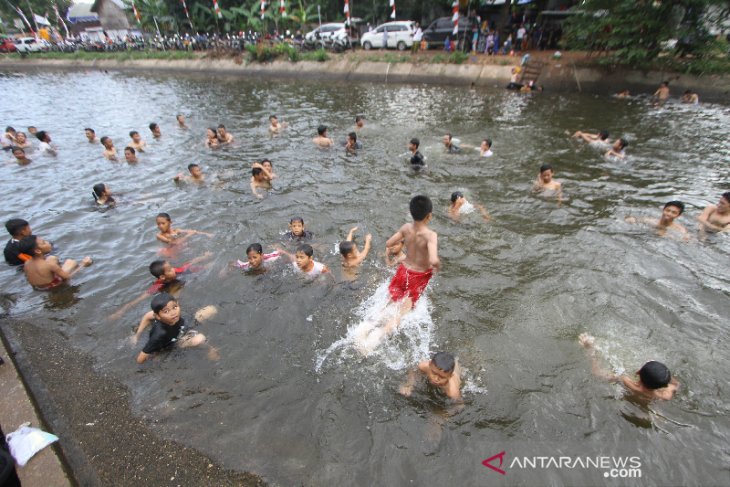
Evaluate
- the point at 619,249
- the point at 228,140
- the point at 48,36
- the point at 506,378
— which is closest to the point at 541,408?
the point at 506,378

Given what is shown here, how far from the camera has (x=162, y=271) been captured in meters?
5.91

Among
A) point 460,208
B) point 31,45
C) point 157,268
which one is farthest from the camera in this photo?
point 31,45

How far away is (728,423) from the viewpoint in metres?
3.88

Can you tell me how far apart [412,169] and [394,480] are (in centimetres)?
816

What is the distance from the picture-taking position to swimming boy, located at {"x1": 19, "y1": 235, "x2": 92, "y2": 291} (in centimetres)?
620

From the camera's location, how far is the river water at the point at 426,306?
384 cm

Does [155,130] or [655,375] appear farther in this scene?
[155,130]

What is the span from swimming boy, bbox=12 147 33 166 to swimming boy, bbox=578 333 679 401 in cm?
1684

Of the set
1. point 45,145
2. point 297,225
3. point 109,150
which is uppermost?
point 297,225

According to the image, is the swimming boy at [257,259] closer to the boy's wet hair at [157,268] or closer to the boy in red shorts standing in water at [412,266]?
the boy's wet hair at [157,268]

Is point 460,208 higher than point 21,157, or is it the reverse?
point 460,208

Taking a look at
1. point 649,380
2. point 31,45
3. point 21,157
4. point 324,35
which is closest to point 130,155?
point 21,157

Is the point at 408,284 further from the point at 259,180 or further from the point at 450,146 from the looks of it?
the point at 450,146

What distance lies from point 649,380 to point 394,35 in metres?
27.8
